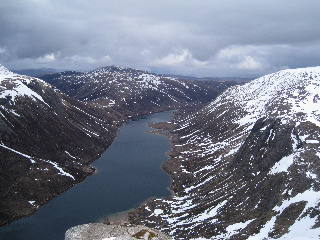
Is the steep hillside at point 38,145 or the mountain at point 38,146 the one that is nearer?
the mountain at point 38,146

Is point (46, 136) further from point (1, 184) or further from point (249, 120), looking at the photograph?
point (249, 120)

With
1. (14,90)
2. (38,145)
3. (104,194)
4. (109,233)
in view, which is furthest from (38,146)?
(109,233)

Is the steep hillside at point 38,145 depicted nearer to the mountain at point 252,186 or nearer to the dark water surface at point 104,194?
the dark water surface at point 104,194

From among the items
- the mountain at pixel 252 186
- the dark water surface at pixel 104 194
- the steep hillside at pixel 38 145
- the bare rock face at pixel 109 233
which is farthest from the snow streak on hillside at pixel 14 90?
the bare rock face at pixel 109 233

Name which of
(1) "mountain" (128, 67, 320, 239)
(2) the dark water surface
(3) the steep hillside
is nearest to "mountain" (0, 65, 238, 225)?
(3) the steep hillside

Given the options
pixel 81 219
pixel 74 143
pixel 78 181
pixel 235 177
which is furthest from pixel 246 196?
pixel 74 143

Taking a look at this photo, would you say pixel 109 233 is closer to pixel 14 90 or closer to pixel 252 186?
pixel 252 186

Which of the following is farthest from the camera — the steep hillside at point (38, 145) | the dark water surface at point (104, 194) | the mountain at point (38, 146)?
the steep hillside at point (38, 145)
